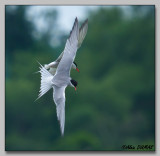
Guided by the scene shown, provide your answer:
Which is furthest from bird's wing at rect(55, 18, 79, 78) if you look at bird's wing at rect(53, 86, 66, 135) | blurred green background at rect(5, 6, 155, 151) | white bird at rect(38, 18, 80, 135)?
blurred green background at rect(5, 6, 155, 151)

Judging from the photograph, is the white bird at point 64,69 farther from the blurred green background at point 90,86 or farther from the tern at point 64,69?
the blurred green background at point 90,86

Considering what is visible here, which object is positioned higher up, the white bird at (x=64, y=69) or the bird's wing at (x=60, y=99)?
the white bird at (x=64, y=69)

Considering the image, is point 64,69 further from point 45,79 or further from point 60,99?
point 60,99

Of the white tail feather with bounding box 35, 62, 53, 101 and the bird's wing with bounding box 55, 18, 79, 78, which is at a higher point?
the bird's wing with bounding box 55, 18, 79, 78

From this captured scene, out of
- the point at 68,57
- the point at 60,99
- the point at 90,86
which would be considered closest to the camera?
the point at 68,57

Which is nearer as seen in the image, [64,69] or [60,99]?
[64,69]

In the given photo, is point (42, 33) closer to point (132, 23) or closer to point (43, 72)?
point (132, 23)

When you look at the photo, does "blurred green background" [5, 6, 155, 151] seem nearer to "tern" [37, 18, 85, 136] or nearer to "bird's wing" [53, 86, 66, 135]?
"bird's wing" [53, 86, 66, 135]

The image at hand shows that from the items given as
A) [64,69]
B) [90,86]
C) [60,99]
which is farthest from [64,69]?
[90,86]

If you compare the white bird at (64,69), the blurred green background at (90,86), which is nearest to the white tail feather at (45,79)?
the white bird at (64,69)
